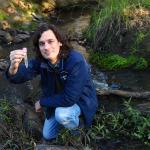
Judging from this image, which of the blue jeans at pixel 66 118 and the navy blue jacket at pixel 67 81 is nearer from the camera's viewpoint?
the navy blue jacket at pixel 67 81

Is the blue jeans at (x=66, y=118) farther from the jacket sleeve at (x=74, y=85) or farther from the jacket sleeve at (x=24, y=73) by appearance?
the jacket sleeve at (x=24, y=73)

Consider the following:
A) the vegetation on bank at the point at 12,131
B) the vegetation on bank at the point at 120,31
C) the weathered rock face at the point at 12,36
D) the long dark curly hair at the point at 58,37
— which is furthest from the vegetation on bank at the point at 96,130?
the weathered rock face at the point at 12,36

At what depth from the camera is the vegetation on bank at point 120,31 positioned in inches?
263

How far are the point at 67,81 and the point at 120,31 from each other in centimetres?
313

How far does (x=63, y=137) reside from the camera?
422 cm

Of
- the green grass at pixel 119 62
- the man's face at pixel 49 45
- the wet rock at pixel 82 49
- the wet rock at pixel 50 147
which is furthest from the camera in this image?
the wet rock at pixel 82 49

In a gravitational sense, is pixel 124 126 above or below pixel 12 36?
below

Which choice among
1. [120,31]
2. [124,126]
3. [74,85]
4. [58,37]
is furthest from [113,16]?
[74,85]

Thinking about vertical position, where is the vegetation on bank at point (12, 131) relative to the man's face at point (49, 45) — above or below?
below

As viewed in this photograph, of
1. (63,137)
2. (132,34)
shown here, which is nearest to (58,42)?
(63,137)

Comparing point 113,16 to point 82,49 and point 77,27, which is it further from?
point 77,27

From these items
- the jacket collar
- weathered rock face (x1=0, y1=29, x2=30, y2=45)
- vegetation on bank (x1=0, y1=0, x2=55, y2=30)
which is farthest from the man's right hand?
vegetation on bank (x1=0, y1=0, x2=55, y2=30)

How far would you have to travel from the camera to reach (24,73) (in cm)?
420

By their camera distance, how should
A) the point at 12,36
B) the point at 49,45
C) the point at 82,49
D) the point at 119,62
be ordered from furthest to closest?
the point at 12,36 → the point at 82,49 → the point at 119,62 → the point at 49,45
